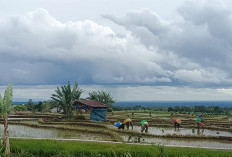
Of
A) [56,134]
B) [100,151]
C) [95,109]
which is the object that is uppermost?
[95,109]

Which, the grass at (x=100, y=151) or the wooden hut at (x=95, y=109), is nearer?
the grass at (x=100, y=151)

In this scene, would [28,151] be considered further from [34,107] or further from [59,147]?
[34,107]

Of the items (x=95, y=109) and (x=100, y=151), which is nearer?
(x=100, y=151)

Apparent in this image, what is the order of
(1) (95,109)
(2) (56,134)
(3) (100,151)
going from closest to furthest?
(3) (100,151), (2) (56,134), (1) (95,109)

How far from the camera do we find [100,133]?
16.9m

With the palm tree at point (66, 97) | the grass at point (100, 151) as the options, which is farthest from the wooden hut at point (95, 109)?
the grass at point (100, 151)

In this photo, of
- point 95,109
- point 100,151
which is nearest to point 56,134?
point 100,151

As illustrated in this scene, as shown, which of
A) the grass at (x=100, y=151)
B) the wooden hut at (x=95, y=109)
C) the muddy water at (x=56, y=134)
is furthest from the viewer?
the wooden hut at (x=95, y=109)

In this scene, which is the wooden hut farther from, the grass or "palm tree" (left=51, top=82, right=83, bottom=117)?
the grass

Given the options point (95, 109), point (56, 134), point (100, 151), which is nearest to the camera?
point (100, 151)

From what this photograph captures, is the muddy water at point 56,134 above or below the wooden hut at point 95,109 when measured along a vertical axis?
below

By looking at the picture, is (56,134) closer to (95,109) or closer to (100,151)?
(100,151)

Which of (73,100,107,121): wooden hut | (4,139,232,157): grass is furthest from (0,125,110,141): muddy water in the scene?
(73,100,107,121): wooden hut

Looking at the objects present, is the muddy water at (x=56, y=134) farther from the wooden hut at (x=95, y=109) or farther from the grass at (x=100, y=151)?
the wooden hut at (x=95, y=109)
